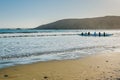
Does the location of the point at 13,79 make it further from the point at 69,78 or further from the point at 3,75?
the point at 69,78

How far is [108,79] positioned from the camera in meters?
10.5

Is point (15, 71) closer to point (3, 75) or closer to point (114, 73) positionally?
point (3, 75)

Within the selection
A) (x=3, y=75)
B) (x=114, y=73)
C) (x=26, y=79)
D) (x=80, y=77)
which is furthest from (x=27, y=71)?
(x=114, y=73)

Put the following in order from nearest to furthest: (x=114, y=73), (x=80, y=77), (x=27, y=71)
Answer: (x=80, y=77) → (x=114, y=73) → (x=27, y=71)

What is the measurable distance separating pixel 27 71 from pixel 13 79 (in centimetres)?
234

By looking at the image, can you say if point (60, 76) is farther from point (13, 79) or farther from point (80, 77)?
point (13, 79)

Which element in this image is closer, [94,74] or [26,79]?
[26,79]

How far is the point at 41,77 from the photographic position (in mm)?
11453

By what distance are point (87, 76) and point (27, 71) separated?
12.3 feet

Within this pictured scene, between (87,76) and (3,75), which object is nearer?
(87,76)

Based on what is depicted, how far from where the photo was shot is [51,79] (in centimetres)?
1092

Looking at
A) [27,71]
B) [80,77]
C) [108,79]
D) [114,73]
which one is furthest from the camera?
[27,71]

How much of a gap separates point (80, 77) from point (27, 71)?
11.7 ft

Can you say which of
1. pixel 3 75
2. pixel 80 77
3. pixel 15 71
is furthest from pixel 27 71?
pixel 80 77
